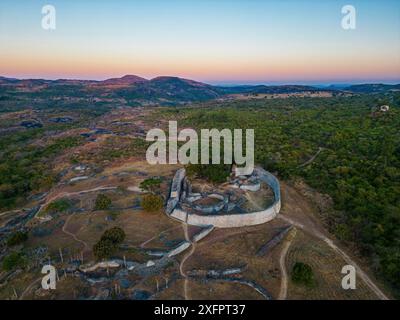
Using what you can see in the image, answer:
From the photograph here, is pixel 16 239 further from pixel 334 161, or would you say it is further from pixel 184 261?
pixel 334 161

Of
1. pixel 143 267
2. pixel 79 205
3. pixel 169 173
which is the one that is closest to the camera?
pixel 143 267

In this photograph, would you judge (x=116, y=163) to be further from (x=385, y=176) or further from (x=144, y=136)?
(x=385, y=176)

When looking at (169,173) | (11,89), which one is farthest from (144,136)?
(11,89)

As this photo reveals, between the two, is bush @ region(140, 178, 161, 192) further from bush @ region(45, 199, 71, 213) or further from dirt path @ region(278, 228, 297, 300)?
dirt path @ region(278, 228, 297, 300)

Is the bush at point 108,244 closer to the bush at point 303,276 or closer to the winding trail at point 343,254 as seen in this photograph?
the bush at point 303,276

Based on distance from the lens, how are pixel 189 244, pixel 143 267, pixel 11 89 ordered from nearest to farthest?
pixel 143 267, pixel 189 244, pixel 11 89

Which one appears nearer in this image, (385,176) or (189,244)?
(189,244)

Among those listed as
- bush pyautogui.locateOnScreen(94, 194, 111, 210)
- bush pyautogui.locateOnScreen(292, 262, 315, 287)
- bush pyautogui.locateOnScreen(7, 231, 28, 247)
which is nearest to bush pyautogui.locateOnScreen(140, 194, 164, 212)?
bush pyautogui.locateOnScreen(94, 194, 111, 210)
